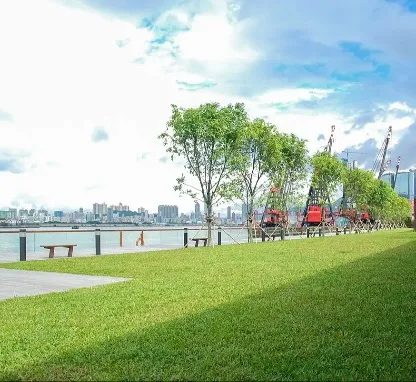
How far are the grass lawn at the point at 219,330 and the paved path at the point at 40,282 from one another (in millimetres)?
735

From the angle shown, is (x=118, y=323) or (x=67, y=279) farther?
(x=67, y=279)

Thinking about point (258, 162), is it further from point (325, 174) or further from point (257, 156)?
point (325, 174)

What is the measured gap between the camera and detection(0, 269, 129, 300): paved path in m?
9.02

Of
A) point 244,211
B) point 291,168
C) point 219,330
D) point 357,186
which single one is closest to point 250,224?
point 244,211

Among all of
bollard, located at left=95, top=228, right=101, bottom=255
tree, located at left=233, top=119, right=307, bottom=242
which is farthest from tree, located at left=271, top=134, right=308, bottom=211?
bollard, located at left=95, top=228, right=101, bottom=255

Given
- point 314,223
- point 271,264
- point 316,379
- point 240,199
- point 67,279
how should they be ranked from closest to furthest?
point 316,379
point 67,279
point 271,264
point 240,199
point 314,223

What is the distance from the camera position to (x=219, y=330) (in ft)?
17.7

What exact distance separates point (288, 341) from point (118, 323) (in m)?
1.98

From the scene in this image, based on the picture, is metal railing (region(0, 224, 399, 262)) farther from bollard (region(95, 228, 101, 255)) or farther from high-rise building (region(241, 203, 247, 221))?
high-rise building (region(241, 203, 247, 221))

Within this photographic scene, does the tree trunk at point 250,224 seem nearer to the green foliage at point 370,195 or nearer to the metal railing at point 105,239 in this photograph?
the metal railing at point 105,239

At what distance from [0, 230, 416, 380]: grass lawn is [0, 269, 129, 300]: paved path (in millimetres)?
735

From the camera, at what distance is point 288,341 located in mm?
4953

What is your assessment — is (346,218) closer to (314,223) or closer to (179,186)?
(314,223)

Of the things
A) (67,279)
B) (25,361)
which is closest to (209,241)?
(67,279)
